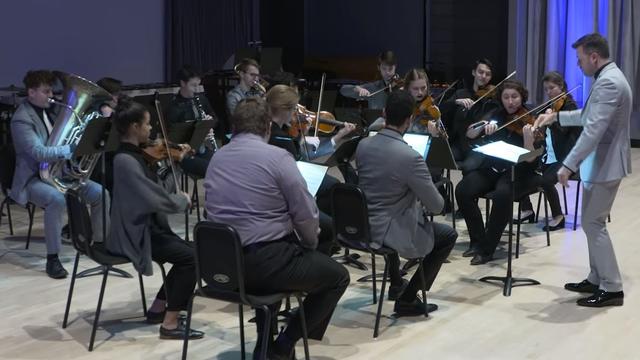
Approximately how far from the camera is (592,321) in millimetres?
4672

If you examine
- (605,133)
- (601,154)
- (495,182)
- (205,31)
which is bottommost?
(495,182)

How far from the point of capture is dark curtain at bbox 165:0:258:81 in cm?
1075

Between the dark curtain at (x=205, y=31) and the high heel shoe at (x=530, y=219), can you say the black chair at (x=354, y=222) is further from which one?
the dark curtain at (x=205, y=31)

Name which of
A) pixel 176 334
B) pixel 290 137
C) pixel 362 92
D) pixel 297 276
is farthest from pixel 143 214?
pixel 362 92

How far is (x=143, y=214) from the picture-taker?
13.9 ft

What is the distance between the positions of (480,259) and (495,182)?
1.71ft

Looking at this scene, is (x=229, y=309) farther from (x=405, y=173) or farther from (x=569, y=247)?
(x=569, y=247)

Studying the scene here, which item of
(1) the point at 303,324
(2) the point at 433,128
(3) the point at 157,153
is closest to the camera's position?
(1) the point at 303,324

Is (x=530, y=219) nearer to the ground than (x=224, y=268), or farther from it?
nearer to the ground

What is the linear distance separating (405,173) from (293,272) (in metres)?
0.88

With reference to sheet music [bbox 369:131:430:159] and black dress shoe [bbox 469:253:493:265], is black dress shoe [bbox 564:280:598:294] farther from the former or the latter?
sheet music [bbox 369:131:430:159]

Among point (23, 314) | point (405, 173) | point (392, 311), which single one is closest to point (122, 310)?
point (23, 314)

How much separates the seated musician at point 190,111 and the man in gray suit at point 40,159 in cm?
94

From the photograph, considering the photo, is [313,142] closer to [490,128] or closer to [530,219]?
[490,128]
